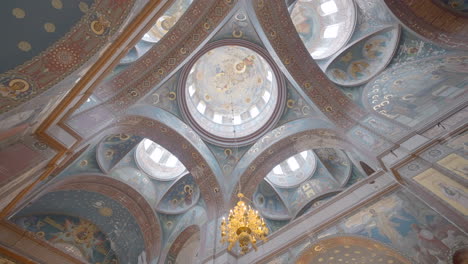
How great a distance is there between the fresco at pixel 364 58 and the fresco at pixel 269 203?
6.00 metres

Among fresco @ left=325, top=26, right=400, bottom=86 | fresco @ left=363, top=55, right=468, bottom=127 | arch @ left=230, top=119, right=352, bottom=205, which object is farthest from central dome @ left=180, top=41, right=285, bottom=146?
fresco @ left=363, top=55, right=468, bottom=127

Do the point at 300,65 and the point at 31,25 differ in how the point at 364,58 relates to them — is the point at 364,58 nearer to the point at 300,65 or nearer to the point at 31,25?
the point at 300,65

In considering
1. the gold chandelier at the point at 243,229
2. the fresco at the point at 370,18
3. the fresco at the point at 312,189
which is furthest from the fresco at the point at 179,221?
the fresco at the point at 370,18

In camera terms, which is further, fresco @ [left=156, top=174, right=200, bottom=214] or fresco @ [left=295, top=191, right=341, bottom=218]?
fresco @ [left=156, top=174, right=200, bottom=214]

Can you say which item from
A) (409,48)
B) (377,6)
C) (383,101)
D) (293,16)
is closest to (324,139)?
(383,101)

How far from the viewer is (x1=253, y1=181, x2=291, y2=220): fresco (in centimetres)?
1134

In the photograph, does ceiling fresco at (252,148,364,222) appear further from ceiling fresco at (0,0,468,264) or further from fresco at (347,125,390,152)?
fresco at (347,125,390,152)

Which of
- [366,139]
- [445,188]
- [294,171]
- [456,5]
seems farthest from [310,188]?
[456,5]

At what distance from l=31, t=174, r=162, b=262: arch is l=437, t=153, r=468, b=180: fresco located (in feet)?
34.2

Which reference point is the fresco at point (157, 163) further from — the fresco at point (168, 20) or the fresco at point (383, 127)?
the fresco at point (383, 127)

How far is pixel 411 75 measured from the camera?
7715 mm

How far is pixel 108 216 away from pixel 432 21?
1427 cm

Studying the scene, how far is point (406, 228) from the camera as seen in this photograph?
6.09 metres

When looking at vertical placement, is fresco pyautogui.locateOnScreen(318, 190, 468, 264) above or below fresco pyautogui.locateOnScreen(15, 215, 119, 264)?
below
